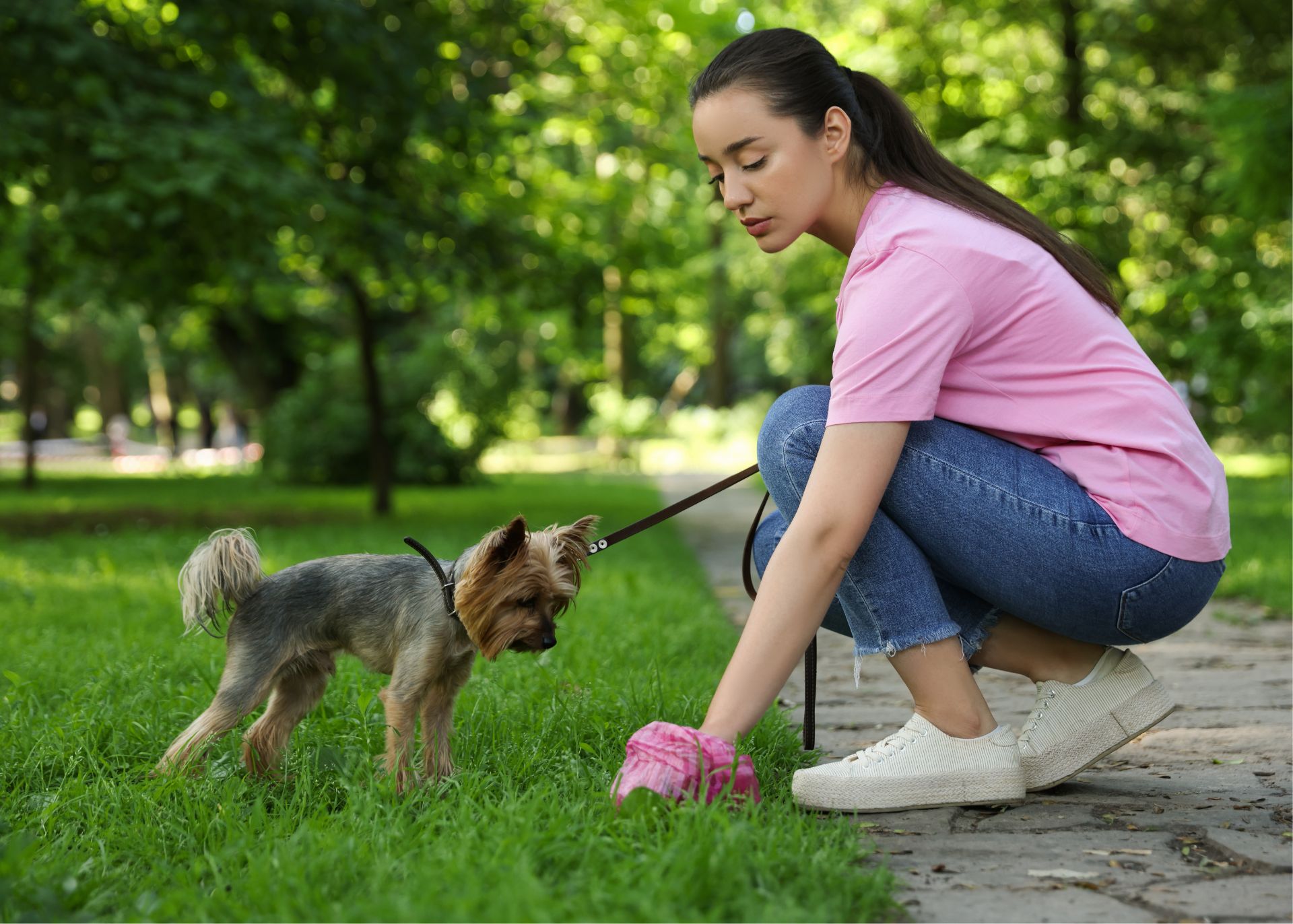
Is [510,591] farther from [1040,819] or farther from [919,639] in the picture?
[1040,819]

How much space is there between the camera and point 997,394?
3.13 metres

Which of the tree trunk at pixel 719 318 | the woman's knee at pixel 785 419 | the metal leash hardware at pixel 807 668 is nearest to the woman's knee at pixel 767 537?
the metal leash hardware at pixel 807 668

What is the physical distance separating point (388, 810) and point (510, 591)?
67 centimetres

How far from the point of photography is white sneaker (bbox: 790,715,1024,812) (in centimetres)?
311

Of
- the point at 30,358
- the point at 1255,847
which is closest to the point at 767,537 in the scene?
the point at 1255,847

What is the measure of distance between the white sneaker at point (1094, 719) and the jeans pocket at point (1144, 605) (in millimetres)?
183

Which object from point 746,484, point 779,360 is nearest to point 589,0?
point 746,484

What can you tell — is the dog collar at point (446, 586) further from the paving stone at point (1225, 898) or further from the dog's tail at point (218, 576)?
the paving stone at point (1225, 898)

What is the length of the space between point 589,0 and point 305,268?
5770mm

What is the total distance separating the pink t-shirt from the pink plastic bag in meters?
0.83

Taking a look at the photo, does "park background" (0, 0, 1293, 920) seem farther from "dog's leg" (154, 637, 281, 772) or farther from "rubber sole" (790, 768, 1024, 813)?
"rubber sole" (790, 768, 1024, 813)

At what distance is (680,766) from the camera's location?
9.29ft

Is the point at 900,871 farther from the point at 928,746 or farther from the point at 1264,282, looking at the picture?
the point at 1264,282

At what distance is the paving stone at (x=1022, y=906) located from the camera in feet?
7.84
